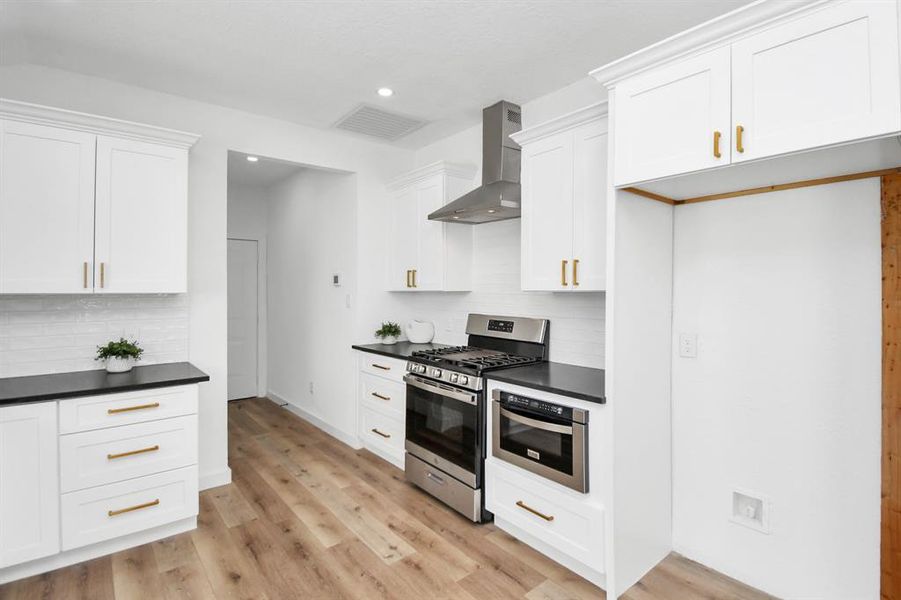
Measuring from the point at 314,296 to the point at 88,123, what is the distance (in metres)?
2.60

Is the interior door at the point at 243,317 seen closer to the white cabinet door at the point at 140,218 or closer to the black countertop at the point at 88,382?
the black countertop at the point at 88,382

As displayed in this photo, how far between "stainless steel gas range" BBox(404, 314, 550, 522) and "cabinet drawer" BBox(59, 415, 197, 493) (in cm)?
141

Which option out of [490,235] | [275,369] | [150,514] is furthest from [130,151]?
[275,369]

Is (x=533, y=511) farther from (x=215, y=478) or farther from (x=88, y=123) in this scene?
(x=88, y=123)

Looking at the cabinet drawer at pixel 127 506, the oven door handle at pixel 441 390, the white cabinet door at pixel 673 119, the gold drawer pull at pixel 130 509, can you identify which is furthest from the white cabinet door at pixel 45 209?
the white cabinet door at pixel 673 119

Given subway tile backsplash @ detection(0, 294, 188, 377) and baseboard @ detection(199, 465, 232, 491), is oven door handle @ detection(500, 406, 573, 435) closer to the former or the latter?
baseboard @ detection(199, 465, 232, 491)

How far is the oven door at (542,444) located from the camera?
7.39 ft

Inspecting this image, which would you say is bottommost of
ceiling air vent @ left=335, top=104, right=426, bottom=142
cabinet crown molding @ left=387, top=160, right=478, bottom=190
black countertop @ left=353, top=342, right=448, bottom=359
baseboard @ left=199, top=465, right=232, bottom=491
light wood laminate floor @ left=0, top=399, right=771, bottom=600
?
light wood laminate floor @ left=0, top=399, right=771, bottom=600

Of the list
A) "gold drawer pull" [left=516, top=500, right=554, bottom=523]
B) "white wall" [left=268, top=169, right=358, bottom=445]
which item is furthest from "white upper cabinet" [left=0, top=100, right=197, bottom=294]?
"gold drawer pull" [left=516, top=500, right=554, bottom=523]

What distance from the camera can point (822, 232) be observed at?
2.01 m

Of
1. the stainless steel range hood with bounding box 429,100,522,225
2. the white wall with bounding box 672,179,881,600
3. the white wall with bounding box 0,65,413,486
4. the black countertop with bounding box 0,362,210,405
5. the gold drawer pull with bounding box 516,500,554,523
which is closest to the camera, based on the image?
the white wall with bounding box 672,179,881,600

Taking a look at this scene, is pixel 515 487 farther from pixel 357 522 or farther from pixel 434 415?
pixel 357 522

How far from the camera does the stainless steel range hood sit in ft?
10.6

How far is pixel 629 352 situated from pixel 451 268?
1832 millimetres
